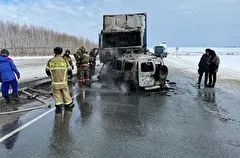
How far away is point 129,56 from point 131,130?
9.46 meters

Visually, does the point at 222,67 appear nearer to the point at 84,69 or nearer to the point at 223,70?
the point at 223,70

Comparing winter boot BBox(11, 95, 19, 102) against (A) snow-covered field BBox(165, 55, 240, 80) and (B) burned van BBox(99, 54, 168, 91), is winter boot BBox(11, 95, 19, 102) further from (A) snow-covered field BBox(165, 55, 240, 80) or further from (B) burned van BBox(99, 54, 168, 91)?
(A) snow-covered field BBox(165, 55, 240, 80)

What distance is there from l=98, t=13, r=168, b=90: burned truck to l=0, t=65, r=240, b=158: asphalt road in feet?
8.38

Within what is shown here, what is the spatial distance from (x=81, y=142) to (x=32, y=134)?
1.24m

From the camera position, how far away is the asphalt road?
7.18m

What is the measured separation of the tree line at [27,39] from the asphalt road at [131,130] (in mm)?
49505

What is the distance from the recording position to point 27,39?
73.2 metres

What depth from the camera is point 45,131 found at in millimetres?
8836

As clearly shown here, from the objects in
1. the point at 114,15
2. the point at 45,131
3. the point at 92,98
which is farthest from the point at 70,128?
the point at 114,15

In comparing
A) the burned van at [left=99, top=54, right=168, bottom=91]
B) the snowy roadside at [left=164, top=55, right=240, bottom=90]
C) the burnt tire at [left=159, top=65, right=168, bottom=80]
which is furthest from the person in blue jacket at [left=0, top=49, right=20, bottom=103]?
the snowy roadside at [left=164, top=55, right=240, bottom=90]

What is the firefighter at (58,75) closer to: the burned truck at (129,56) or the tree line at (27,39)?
the burned truck at (129,56)

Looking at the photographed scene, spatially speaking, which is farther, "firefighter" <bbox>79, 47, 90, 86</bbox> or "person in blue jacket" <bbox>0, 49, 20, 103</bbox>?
"firefighter" <bbox>79, 47, 90, 86</bbox>

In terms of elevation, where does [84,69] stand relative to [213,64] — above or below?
below

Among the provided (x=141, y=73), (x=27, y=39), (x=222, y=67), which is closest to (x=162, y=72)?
(x=141, y=73)
